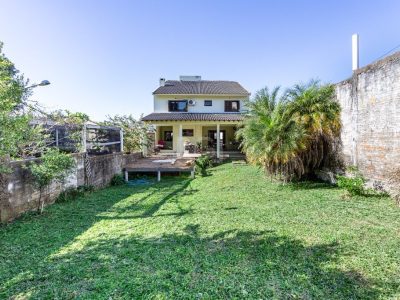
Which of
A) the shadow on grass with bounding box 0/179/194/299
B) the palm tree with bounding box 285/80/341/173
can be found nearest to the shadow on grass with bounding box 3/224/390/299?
the shadow on grass with bounding box 0/179/194/299

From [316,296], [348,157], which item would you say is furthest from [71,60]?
[316,296]

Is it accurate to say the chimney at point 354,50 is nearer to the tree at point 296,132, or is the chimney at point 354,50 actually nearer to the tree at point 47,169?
the tree at point 296,132

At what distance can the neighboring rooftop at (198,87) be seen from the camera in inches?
863

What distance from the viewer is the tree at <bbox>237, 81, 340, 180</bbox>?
8.96m

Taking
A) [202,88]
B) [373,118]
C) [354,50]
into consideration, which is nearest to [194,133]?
[202,88]

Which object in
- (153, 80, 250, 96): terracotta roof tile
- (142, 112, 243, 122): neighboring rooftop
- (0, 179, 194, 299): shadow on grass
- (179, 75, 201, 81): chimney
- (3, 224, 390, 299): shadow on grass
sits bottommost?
(0, 179, 194, 299): shadow on grass

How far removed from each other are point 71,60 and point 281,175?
504 inches

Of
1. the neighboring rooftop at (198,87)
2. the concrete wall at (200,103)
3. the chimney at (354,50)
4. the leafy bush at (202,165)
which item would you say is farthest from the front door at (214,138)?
the chimney at (354,50)

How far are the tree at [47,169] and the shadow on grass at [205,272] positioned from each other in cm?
310

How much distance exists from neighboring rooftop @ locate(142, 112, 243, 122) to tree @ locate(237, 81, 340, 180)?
8621 mm

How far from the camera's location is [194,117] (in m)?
20.1

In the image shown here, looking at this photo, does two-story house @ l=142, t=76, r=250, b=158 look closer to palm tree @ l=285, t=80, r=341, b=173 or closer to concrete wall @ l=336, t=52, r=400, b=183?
palm tree @ l=285, t=80, r=341, b=173

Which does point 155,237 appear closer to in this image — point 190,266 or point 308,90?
point 190,266

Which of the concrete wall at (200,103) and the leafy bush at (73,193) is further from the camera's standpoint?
the concrete wall at (200,103)
